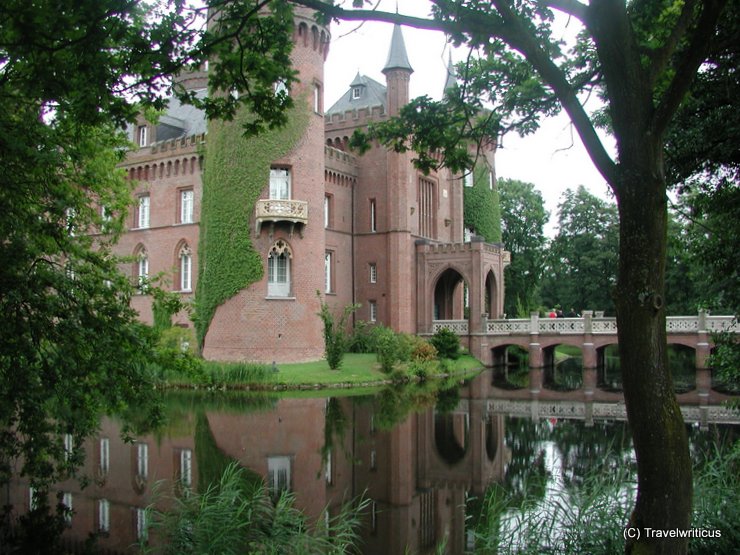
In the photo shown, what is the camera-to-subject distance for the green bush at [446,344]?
31.5 metres

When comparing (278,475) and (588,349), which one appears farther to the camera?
(588,349)

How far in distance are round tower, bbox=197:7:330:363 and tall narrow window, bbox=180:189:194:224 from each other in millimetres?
3564

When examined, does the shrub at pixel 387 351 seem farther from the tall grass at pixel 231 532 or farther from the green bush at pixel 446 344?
the tall grass at pixel 231 532

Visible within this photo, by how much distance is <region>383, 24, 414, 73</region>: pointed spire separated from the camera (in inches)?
1336

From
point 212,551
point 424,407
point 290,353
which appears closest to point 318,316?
point 290,353

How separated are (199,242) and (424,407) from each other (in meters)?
13.3

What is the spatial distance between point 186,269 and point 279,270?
610 cm

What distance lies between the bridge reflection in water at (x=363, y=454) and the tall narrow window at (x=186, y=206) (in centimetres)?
1220

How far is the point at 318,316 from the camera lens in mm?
27438

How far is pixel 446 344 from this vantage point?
103 feet

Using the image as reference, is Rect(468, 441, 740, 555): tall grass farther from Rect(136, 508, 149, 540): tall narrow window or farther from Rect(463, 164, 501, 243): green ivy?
Rect(463, 164, 501, 243): green ivy

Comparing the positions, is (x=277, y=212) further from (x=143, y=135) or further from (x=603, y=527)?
(x=603, y=527)

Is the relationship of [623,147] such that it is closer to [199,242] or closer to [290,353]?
[290,353]

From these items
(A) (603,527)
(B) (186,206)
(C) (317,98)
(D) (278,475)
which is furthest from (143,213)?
(A) (603,527)
